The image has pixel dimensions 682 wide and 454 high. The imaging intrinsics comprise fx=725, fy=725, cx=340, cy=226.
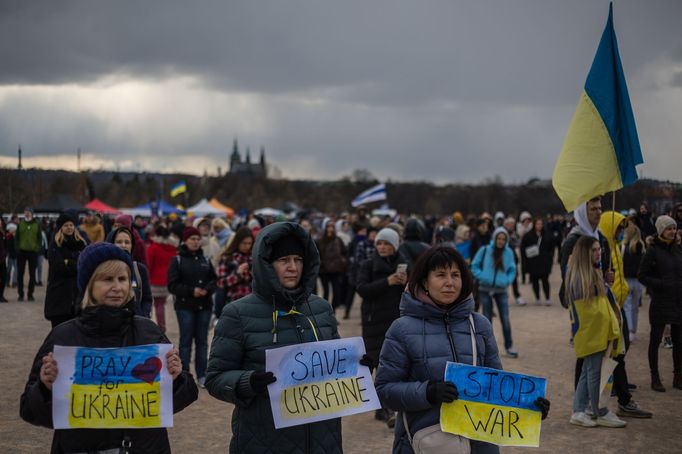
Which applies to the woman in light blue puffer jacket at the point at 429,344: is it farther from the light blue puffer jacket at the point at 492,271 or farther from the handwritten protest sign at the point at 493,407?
the light blue puffer jacket at the point at 492,271

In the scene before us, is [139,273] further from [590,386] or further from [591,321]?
[590,386]

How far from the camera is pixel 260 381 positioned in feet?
11.1

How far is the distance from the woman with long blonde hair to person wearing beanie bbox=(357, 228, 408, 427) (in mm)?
5616

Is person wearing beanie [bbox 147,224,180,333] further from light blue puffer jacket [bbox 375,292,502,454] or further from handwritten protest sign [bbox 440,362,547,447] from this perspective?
handwritten protest sign [bbox 440,362,547,447]

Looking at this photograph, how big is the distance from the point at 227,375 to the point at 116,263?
806 millimetres

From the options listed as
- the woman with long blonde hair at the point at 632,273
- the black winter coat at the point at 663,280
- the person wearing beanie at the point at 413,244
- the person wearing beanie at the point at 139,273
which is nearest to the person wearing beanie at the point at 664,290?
the black winter coat at the point at 663,280

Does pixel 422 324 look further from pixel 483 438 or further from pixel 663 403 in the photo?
pixel 663 403

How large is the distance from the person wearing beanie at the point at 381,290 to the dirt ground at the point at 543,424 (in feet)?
2.83

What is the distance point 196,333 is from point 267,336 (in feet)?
18.0

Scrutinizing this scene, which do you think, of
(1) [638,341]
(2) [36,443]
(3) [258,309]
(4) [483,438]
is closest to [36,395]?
(3) [258,309]

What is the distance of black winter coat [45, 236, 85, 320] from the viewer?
820 centimetres

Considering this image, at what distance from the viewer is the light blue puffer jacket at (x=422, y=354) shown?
12.1ft

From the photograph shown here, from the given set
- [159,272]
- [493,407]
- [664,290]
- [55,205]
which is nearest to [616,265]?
[664,290]

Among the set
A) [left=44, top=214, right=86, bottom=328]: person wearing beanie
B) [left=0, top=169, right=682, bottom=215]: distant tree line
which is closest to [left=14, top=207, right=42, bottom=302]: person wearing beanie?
[left=44, top=214, right=86, bottom=328]: person wearing beanie
